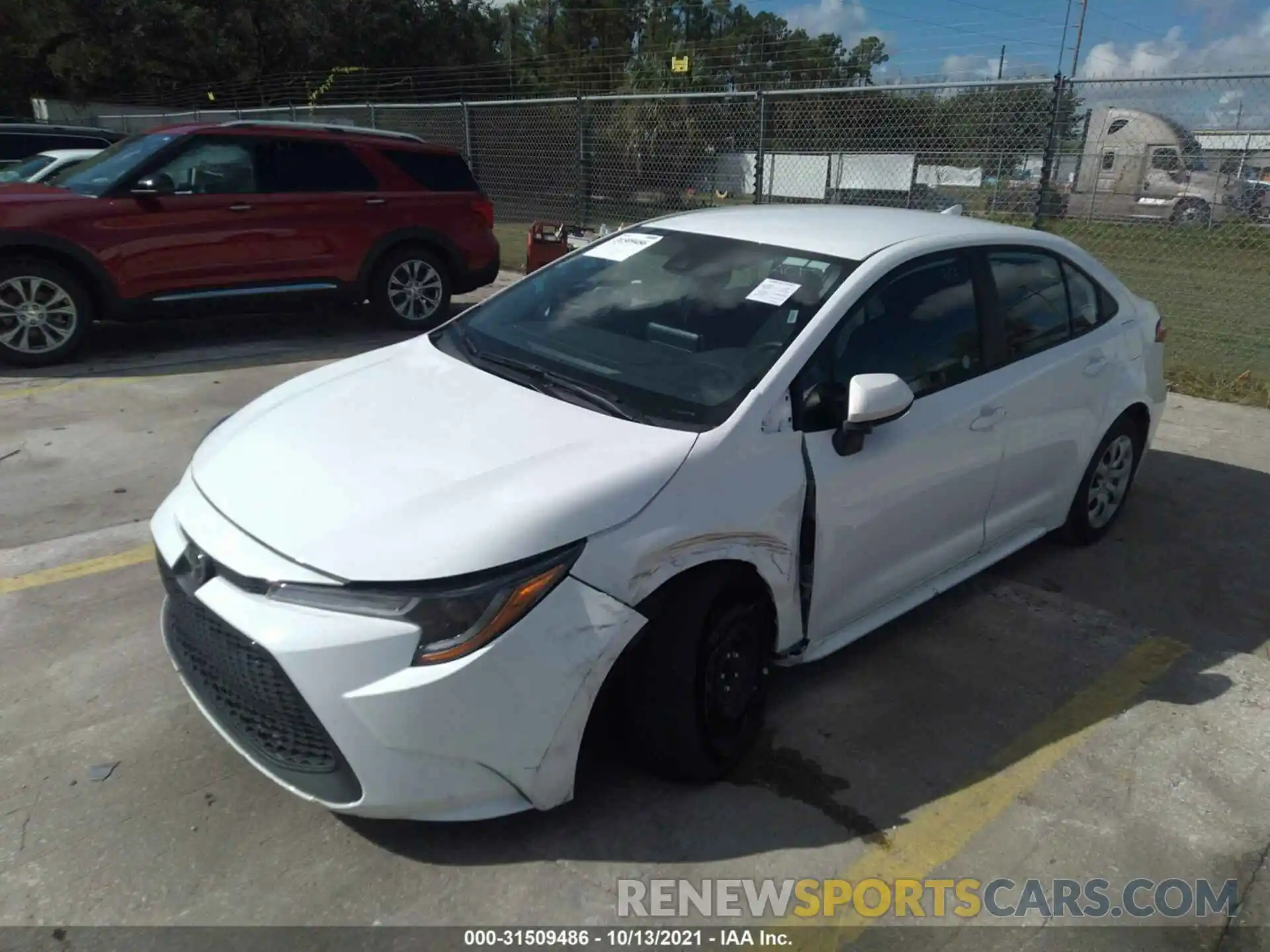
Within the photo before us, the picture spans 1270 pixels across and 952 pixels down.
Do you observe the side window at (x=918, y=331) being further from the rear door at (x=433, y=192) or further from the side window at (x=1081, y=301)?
the rear door at (x=433, y=192)

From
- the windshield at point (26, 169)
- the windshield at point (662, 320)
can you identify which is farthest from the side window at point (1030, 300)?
the windshield at point (26, 169)

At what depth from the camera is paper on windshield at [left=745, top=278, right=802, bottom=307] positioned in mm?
3152

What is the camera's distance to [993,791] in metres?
2.87

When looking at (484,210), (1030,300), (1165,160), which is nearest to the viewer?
(1030,300)

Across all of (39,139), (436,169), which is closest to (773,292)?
(436,169)

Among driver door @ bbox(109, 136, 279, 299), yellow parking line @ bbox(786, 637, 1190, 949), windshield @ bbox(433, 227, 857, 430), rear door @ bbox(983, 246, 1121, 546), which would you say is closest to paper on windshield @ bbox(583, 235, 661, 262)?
windshield @ bbox(433, 227, 857, 430)

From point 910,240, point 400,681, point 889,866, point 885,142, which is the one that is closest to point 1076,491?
point 910,240

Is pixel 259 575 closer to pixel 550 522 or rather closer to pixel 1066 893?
pixel 550 522

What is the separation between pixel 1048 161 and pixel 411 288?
18.7ft

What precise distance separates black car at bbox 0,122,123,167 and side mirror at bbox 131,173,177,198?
6172mm

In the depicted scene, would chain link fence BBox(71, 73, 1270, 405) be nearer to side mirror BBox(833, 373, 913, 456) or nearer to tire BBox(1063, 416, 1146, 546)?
tire BBox(1063, 416, 1146, 546)

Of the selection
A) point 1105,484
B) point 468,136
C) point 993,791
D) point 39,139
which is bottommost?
point 993,791

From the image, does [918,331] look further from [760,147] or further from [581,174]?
[581,174]

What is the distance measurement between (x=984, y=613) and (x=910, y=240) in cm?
158
